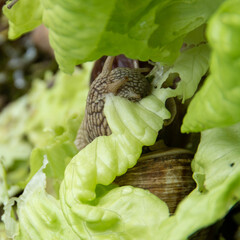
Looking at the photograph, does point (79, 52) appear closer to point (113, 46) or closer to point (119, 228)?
point (113, 46)

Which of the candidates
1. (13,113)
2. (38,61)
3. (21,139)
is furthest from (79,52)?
(38,61)

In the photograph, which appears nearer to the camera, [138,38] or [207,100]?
[207,100]

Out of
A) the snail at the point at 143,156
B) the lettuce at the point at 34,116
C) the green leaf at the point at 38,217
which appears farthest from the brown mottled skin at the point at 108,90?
the lettuce at the point at 34,116

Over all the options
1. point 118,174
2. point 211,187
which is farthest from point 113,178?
point 211,187

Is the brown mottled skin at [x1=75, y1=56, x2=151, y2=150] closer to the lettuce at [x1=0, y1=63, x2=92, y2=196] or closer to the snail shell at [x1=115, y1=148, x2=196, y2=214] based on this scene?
the snail shell at [x1=115, y1=148, x2=196, y2=214]

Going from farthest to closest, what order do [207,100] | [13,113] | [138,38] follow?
[13,113], [138,38], [207,100]

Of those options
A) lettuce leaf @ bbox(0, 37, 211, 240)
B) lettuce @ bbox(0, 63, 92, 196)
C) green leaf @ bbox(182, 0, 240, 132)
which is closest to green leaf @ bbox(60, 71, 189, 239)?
lettuce leaf @ bbox(0, 37, 211, 240)
